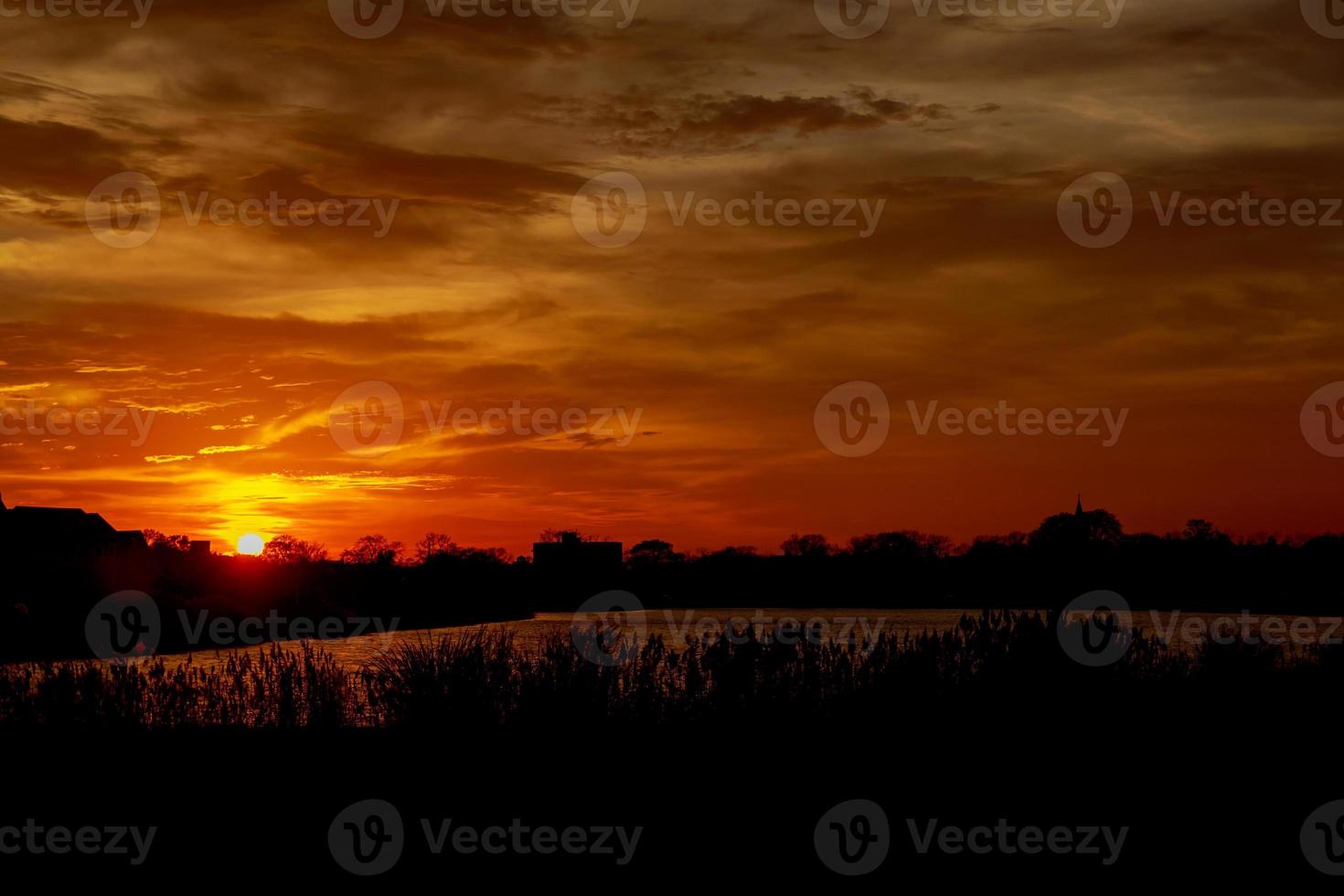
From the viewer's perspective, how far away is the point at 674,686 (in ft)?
55.8

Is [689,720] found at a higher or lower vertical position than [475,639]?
lower

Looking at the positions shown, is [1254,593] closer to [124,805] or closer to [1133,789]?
[1133,789]

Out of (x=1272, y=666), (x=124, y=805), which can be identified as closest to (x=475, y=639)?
(x=124, y=805)

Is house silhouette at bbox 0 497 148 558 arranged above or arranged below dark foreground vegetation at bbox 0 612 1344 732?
above

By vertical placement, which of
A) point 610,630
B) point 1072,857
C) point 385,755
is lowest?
point 1072,857

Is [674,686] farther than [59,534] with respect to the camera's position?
No

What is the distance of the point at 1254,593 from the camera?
92312 millimetres

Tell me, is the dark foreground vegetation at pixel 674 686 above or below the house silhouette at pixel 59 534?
below

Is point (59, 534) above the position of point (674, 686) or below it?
above

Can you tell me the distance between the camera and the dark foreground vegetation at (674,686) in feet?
53.5

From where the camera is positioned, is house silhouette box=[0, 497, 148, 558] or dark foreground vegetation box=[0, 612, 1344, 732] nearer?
dark foreground vegetation box=[0, 612, 1344, 732]

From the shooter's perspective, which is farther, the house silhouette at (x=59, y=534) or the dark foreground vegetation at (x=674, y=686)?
the house silhouette at (x=59, y=534)

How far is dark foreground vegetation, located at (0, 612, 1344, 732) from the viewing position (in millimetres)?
16297

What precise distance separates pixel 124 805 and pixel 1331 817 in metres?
13.5
